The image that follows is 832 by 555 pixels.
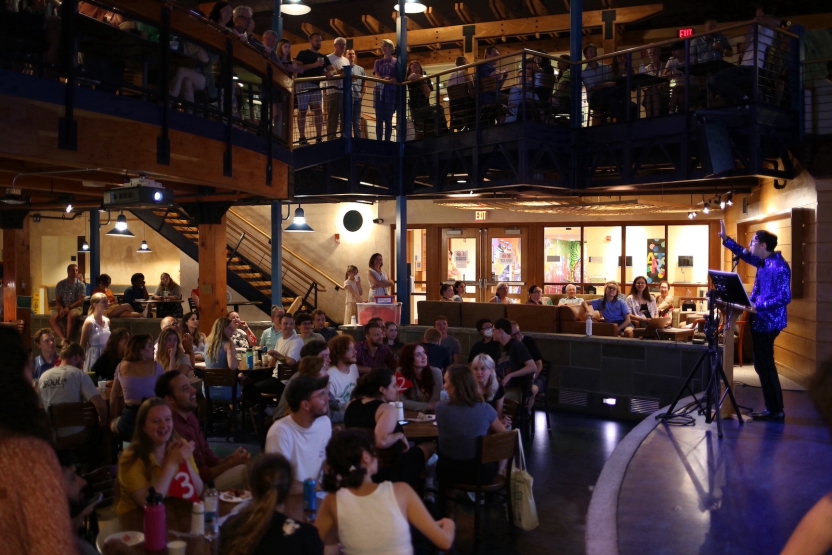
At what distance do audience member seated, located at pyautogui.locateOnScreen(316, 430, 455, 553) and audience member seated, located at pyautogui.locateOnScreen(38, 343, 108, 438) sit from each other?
13.2 feet

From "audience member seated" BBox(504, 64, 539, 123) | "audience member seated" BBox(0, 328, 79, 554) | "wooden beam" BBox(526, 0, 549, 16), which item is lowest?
"audience member seated" BBox(0, 328, 79, 554)

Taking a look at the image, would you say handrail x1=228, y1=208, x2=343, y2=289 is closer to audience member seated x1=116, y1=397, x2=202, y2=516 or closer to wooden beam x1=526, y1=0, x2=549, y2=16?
wooden beam x1=526, y1=0, x2=549, y2=16

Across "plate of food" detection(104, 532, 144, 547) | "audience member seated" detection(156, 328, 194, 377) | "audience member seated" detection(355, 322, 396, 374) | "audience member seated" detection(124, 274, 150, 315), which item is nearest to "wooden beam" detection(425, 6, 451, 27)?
"audience member seated" detection(124, 274, 150, 315)

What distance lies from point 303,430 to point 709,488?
11.6ft

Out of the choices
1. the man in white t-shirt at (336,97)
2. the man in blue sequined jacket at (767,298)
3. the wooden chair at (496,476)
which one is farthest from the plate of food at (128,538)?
the man in white t-shirt at (336,97)

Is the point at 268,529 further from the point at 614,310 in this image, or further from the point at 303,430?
the point at 614,310

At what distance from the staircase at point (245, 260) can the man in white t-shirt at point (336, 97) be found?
4.90m

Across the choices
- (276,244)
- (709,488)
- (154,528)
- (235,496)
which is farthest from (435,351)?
(276,244)

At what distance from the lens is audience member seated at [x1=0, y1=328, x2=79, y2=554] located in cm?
168

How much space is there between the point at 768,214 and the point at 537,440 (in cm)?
610

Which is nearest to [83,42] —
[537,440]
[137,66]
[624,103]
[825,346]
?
[137,66]

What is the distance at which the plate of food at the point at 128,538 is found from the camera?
3.64 m

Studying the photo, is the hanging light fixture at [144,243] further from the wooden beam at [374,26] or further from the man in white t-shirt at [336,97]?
the man in white t-shirt at [336,97]

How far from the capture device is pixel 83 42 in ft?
22.7
